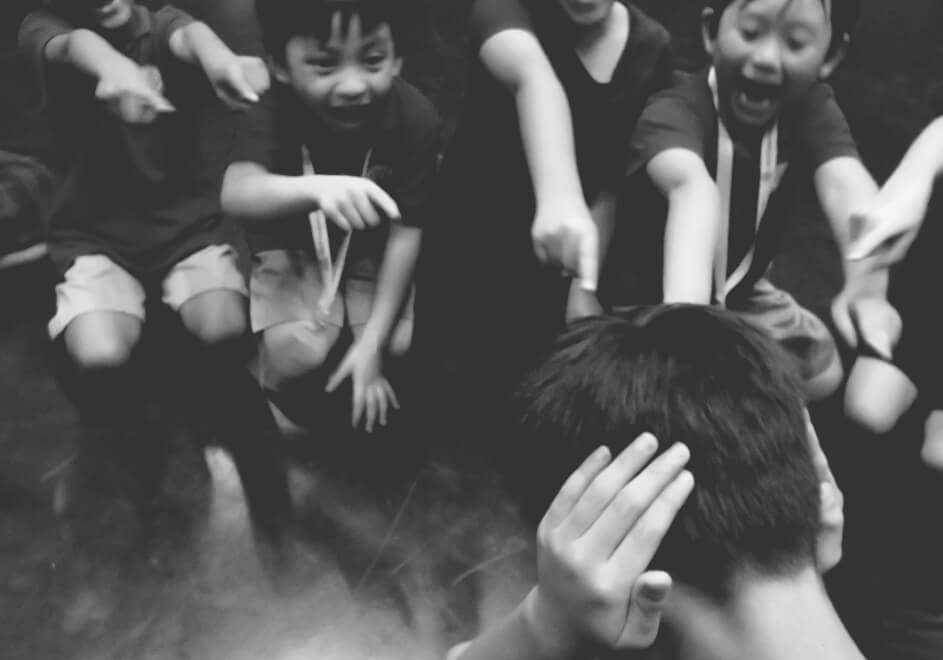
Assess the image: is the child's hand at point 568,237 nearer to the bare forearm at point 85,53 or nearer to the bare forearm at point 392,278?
the bare forearm at point 392,278

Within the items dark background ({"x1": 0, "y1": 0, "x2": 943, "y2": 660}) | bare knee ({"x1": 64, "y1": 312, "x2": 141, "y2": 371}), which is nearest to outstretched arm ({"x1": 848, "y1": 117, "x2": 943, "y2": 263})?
dark background ({"x1": 0, "y1": 0, "x2": 943, "y2": 660})

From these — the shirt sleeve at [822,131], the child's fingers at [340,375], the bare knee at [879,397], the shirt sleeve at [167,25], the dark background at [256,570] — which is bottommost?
the dark background at [256,570]

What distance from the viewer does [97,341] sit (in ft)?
3.85

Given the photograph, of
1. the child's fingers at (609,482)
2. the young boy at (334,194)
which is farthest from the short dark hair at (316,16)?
the child's fingers at (609,482)

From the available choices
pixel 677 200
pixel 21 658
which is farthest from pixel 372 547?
pixel 677 200

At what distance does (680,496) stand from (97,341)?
812 mm

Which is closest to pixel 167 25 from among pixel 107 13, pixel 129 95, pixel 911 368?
pixel 107 13

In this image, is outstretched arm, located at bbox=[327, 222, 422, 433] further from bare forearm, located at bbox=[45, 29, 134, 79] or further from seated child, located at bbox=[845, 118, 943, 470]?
seated child, located at bbox=[845, 118, 943, 470]

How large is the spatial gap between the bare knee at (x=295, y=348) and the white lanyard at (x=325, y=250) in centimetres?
4

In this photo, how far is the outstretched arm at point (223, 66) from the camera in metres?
1.00

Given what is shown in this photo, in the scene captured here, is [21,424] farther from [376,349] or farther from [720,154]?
[720,154]

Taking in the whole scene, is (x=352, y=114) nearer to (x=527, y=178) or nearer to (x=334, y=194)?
(x=334, y=194)

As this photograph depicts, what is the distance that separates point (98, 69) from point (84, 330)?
327mm

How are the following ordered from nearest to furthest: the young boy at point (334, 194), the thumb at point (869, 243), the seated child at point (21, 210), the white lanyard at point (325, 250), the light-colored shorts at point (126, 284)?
1. the thumb at point (869, 243)
2. the young boy at point (334, 194)
3. the white lanyard at point (325, 250)
4. the light-colored shorts at point (126, 284)
5. the seated child at point (21, 210)
